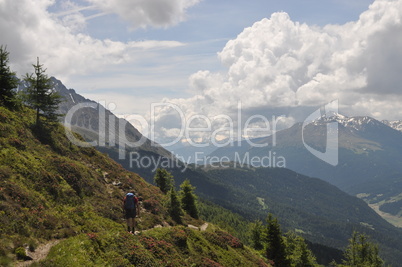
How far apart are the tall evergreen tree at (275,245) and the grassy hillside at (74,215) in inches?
553

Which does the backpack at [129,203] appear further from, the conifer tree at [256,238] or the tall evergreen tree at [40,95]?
the conifer tree at [256,238]

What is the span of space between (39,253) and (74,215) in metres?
7.62

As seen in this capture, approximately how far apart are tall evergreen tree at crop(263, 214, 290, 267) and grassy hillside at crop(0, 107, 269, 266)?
14.0 metres

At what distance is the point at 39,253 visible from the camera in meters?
16.6


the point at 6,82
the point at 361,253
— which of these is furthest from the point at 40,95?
the point at 361,253

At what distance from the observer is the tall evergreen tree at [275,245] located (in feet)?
164

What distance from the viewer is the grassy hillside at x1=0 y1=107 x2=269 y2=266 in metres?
17.6

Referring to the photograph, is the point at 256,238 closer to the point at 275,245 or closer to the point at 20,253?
the point at 275,245

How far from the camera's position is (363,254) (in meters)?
70.5

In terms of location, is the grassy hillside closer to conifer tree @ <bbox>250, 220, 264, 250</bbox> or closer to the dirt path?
the dirt path

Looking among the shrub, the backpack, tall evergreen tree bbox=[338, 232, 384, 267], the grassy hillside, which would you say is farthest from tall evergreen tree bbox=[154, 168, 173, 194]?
the shrub

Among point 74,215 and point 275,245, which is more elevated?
point 74,215

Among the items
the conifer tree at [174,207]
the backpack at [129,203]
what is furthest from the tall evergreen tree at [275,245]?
the backpack at [129,203]

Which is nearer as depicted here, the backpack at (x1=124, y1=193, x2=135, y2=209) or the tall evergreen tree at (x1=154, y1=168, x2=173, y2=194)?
the backpack at (x1=124, y1=193, x2=135, y2=209)
